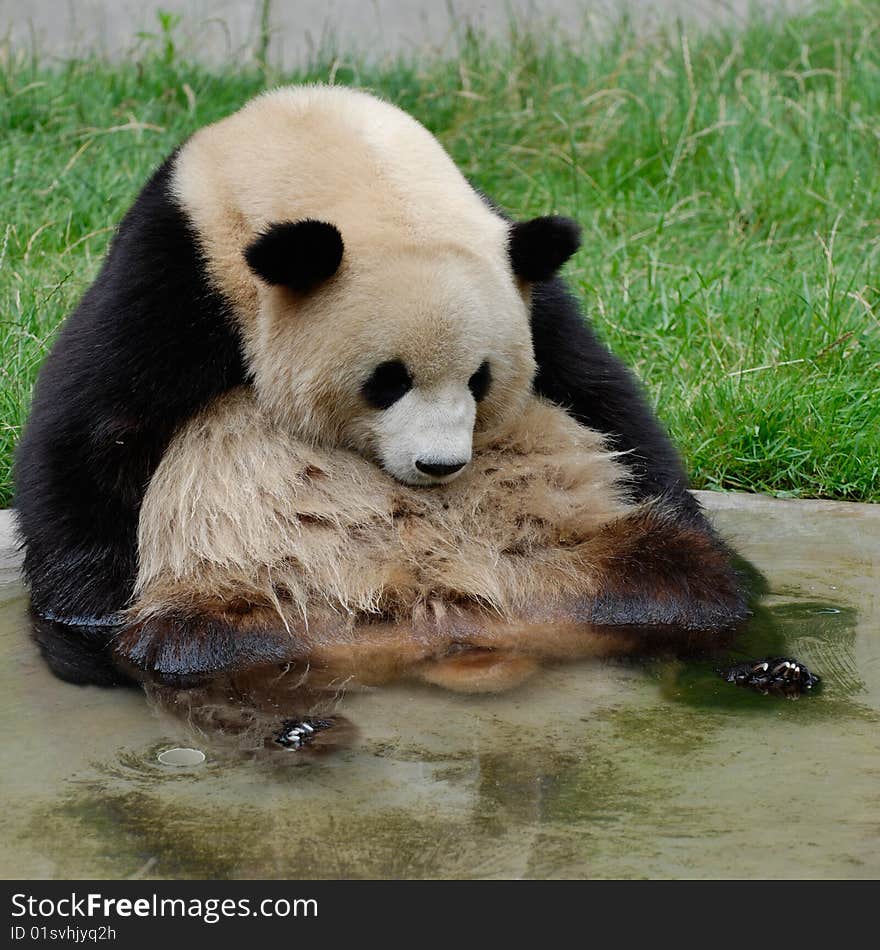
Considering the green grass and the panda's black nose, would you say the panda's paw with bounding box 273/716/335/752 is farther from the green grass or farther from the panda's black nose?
the green grass

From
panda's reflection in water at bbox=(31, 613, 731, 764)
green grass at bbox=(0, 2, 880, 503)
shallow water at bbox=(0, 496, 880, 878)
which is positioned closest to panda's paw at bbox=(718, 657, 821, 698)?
shallow water at bbox=(0, 496, 880, 878)

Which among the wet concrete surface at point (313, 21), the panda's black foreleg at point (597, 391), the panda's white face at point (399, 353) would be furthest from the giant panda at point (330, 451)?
the wet concrete surface at point (313, 21)

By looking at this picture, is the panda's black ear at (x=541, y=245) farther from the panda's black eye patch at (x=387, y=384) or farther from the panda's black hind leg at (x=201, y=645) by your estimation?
the panda's black hind leg at (x=201, y=645)

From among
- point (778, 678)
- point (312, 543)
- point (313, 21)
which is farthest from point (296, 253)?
point (313, 21)

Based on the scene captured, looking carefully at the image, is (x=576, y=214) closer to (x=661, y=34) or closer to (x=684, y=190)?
(x=684, y=190)

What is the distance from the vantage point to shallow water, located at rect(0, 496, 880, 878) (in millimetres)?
2402

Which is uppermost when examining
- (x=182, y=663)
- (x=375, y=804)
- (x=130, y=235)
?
(x=130, y=235)

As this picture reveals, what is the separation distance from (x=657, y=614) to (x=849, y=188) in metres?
3.87

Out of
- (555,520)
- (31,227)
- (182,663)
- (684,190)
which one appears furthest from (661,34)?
(182,663)

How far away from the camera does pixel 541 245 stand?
12.0 feet

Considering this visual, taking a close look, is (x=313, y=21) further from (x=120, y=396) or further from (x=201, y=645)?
(x=201, y=645)

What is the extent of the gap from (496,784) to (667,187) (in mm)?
4969

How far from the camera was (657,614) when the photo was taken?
12.3 feet

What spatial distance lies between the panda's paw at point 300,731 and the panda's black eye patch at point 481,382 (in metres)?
0.93
